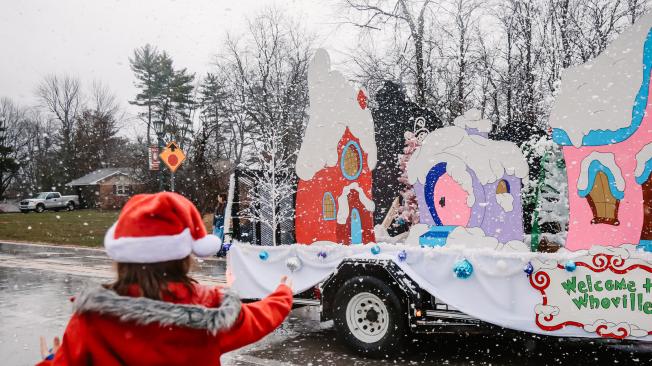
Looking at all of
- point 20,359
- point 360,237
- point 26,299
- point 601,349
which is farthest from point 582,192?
point 26,299

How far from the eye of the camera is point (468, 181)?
244 inches

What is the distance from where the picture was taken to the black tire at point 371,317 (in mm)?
5617

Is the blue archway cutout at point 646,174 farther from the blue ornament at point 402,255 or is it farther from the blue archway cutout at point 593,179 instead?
the blue ornament at point 402,255

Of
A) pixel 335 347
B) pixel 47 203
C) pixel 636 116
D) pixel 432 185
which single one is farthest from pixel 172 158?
pixel 47 203

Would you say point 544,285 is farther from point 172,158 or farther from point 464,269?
point 172,158

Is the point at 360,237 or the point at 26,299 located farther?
the point at 26,299

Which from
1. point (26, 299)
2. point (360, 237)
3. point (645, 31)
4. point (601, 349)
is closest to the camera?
point (645, 31)

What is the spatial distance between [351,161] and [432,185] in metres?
1.14

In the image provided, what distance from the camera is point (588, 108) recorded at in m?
5.29

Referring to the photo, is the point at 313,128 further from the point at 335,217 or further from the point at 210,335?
the point at 210,335

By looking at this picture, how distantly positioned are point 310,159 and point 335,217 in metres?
0.87

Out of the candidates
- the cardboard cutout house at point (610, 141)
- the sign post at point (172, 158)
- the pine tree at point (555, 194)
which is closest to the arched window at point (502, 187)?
the pine tree at point (555, 194)

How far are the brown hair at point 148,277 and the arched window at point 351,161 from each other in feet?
16.0

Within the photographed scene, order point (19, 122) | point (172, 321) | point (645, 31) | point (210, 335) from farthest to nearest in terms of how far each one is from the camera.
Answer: point (19, 122) → point (645, 31) → point (210, 335) → point (172, 321)
